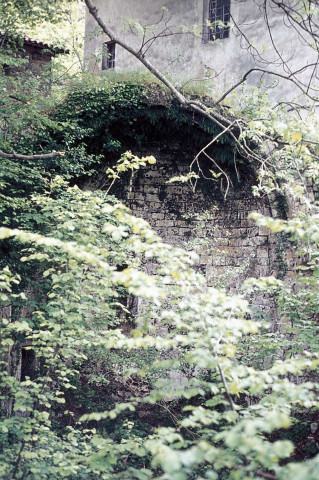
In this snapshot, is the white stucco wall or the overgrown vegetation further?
the white stucco wall

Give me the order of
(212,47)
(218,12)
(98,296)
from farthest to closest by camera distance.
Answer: (218,12) < (212,47) < (98,296)

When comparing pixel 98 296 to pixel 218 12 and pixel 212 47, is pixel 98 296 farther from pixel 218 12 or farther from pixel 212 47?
pixel 218 12

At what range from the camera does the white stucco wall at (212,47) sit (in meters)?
7.92

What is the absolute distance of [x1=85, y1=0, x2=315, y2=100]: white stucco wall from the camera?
792 cm

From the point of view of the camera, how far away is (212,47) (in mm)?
A: 8938

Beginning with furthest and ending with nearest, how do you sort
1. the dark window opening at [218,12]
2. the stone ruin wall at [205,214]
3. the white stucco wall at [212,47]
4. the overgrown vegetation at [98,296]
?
the dark window opening at [218,12], the white stucco wall at [212,47], the stone ruin wall at [205,214], the overgrown vegetation at [98,296]

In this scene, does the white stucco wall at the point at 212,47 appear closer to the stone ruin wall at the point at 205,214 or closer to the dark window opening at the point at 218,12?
the dark window opening at the point at 218,12

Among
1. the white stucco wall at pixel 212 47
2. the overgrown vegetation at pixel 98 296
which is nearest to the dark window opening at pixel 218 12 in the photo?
the white stucco wall at pixel 212 47

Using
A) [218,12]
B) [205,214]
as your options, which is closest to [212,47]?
[218,12]

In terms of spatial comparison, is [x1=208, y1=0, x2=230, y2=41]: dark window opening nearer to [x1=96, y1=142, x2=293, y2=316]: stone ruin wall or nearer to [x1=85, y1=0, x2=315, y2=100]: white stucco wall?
[x1=85, y1=0, x2=315, y2=100]: white stucco wall

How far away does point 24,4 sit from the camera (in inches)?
260

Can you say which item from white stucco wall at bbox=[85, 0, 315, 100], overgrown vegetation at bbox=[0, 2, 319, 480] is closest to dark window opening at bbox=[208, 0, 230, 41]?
white stucco wall at bbox=[85, 0, 315, 100]

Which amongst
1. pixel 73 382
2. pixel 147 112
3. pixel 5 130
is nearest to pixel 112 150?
pixel 147 112

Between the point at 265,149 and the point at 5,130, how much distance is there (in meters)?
3.79
